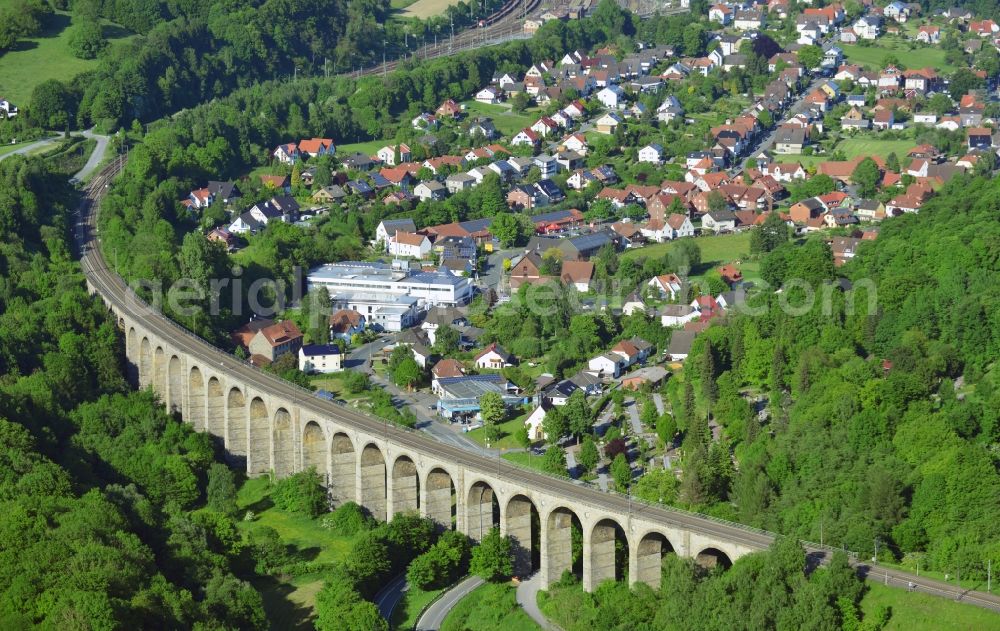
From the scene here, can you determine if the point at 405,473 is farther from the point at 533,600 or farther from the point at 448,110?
the point at 448,110

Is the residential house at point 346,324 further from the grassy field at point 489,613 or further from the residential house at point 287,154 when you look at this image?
the residential house at point 287,154

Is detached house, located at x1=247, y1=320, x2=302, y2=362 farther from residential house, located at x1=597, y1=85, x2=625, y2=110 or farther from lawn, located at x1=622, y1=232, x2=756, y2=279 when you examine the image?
residential house, located at x1=597, y1=85, x2=625, y2=110

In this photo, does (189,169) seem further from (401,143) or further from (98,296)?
(98,296)

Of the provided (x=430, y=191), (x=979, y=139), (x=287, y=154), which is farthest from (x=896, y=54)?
(x=287, y=154)

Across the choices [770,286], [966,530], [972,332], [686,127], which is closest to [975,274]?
[972,332]

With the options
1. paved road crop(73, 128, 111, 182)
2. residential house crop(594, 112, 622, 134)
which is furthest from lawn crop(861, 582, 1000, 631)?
residential house crop(594, 112, 622, 134)

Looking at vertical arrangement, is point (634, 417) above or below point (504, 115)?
below
